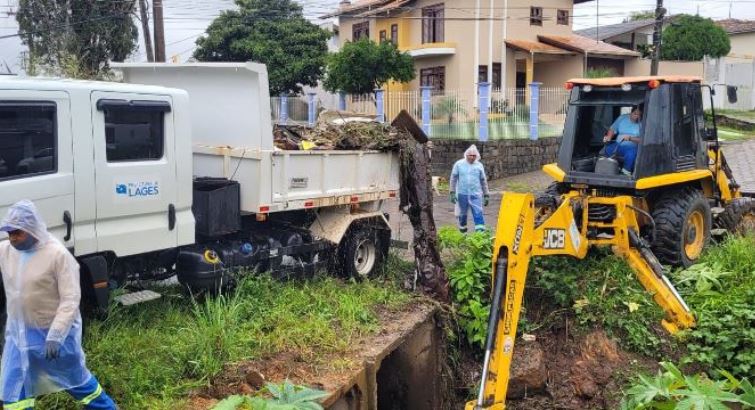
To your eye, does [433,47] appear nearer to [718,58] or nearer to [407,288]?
[718,58]

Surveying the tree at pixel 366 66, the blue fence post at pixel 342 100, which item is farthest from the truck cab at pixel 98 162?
the blue fence post at pixel 342 100

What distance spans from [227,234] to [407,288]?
2075 mm

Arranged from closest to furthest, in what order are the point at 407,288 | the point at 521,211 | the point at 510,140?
the point at 521,211 < the point at 407,288 < the point at 510,140

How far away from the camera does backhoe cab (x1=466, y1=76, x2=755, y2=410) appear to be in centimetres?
564

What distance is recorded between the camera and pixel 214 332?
5812 millimetres

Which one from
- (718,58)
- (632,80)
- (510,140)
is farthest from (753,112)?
(632,80)

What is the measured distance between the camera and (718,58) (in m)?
32.1

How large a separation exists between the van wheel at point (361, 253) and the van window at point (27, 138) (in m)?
3.56

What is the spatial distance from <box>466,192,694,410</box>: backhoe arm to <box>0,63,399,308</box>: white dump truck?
8.19 feet

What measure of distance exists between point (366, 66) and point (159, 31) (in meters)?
9.23

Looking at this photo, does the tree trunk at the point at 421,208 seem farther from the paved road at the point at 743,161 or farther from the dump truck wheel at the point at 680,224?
the paved road at the point at 743,161

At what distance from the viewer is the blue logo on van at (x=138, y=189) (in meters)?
6.09

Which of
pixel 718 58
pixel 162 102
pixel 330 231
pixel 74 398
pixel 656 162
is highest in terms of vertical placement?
pixel 718 58

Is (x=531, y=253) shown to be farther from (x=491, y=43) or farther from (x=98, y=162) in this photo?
(x=491, y=43)
